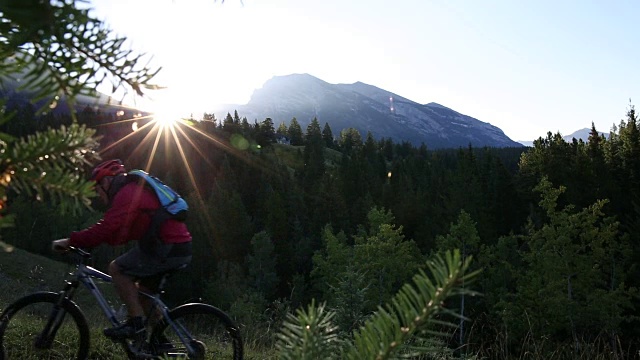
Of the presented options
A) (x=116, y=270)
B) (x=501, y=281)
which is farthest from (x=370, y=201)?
(x=116, y=270)

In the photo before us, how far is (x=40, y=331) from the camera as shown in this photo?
5.10 metres

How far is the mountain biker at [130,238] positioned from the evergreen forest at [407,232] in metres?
3.95

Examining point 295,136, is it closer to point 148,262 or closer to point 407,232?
point 407,232

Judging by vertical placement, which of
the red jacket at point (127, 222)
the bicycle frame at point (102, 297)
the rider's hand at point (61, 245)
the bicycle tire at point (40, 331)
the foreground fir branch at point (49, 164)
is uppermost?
the foreground fir branch at point (49, 164)

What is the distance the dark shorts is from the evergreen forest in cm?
394

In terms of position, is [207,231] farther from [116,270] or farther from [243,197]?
[116,270]

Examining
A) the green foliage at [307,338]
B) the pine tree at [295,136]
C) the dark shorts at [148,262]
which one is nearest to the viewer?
the green foliage at [307,338]

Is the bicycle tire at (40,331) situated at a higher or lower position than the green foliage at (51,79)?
lower

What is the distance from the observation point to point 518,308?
1203 inches

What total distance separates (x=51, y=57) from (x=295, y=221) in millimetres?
55501

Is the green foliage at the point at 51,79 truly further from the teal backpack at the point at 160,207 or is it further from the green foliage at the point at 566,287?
the green foliage at the point at 566,287

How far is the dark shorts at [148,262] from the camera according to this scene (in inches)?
171

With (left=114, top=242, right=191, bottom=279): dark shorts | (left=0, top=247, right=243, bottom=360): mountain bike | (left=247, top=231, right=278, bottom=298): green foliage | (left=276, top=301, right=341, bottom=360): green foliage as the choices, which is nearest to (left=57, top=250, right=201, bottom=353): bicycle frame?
(left=0, top=247, right=243, bottom=360): mountain bike

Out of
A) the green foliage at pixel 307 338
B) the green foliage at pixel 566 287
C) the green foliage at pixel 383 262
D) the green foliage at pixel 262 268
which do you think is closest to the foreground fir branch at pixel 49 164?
the green foliage at pixel 307 338
